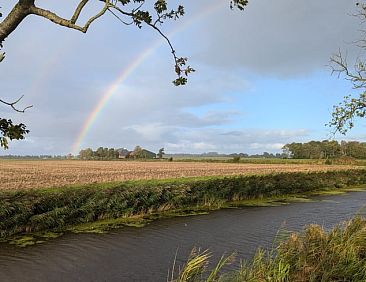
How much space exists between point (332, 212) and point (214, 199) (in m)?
6.89

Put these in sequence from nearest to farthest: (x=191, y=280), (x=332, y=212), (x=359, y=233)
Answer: (x=191, y=280) → (x=359, y=233) → (x=332, y=212)

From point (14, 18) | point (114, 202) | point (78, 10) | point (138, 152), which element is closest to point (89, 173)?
point (114, 202)

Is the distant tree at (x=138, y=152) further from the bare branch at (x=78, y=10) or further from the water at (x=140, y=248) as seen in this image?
the bare branch at (x=78, y=10)

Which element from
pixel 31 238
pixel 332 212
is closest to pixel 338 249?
pixel 31 238

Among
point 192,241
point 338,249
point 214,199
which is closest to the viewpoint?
point 338,249

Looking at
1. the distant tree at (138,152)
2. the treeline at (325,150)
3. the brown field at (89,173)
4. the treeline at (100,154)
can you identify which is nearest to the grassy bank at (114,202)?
the brown field at (89,173)

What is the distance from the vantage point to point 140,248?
43.0ft

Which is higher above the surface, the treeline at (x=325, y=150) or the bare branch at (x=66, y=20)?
the treeline at (x=325, y=150)

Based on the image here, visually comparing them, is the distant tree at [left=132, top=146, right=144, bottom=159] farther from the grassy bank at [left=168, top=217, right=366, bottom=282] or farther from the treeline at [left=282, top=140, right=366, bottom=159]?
the grassy bank at [left=168, top=217, right=366, bottom=282]

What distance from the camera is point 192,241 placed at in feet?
46.1

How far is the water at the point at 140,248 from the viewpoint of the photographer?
10.4m

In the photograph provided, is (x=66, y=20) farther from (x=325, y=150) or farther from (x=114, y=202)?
(x=325, y=150)

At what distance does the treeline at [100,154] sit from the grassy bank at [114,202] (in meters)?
110

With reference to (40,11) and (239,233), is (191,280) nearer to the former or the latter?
(40,11)
